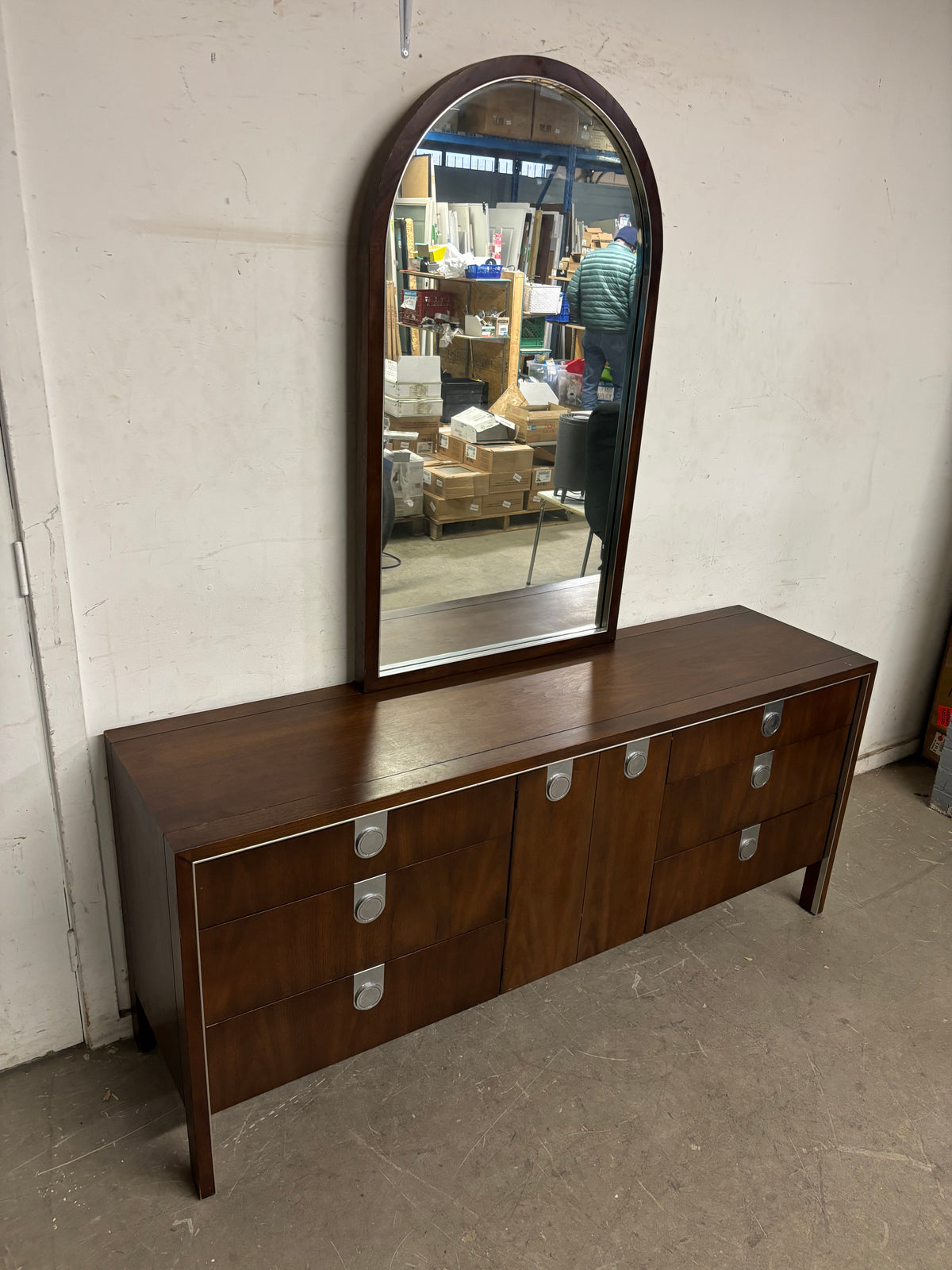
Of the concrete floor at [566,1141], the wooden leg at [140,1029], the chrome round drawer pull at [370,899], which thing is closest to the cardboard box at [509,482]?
the chrome round drawer pull at [370,899]

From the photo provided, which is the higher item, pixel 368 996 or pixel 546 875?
pixel 546 875

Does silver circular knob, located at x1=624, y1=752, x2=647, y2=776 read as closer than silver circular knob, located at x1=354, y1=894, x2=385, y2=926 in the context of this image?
No

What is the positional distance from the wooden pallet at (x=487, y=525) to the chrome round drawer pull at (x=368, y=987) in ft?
2.88

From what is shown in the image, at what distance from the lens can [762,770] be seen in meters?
2.16

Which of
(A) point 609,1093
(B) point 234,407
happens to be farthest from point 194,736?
(A) point 609,1093

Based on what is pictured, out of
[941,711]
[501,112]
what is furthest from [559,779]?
[941,711]

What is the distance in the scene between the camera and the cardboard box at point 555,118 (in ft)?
5.74

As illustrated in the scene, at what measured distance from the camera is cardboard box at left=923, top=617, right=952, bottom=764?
316cm

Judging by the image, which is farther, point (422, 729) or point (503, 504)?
point (503, 504)

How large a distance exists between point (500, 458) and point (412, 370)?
0.30m

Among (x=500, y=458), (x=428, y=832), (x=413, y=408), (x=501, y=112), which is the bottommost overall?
(x=428, y=832)

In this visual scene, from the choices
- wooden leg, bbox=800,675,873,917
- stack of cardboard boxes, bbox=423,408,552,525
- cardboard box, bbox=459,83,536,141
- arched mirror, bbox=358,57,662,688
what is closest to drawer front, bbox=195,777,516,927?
arched mirror, bbox=358,57,662,688

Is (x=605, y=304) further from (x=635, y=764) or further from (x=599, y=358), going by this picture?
(x=635, y=764)

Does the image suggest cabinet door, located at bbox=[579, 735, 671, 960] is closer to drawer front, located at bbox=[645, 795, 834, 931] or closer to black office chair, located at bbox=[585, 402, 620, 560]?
drawer front, located at bbox=[645, 795, 834, 931]
